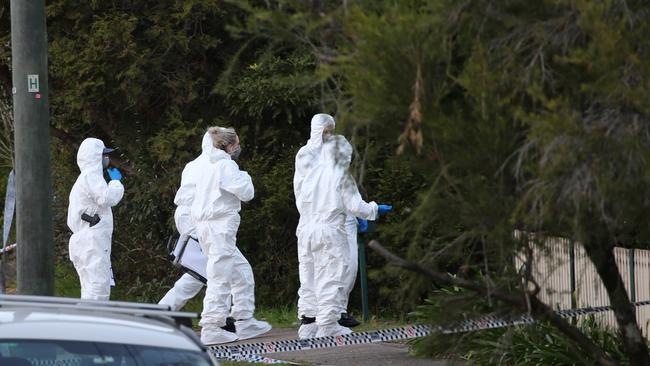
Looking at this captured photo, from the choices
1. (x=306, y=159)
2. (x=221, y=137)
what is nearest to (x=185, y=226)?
(x=221, y=137)

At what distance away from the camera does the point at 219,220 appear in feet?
38.6

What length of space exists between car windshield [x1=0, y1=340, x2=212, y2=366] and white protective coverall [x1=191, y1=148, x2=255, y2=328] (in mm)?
6649

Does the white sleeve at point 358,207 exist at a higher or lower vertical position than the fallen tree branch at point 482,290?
higher

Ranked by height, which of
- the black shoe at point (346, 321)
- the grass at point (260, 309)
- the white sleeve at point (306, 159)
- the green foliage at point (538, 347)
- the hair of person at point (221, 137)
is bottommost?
the grass at point (260, 309)

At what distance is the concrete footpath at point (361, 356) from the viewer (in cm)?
997

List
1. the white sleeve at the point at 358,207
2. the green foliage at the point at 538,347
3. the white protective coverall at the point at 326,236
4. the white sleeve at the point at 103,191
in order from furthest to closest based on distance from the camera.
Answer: the white sleeve at the point at 103,191
the white protective coverall at the point at 326,236
the white sleeve at the point at 358,207
the green foliage at the point at 538,347

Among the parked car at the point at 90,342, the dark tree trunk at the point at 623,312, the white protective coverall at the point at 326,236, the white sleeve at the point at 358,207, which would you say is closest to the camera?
the parked car at the point at 90,342

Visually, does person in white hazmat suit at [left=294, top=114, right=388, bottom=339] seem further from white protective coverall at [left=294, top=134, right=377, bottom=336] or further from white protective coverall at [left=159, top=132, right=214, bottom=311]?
white protective coverall at [left=159, top=132, right=214, bottom=311]

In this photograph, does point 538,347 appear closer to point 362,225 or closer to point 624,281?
point 624,281

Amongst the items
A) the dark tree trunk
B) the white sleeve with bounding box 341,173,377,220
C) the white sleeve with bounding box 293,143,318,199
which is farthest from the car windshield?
the white sleeve with bounding box 293,143,318,199

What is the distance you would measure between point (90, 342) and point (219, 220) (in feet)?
22.4

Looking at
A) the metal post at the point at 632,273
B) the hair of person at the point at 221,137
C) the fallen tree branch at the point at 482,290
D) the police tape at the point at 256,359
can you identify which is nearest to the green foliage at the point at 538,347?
the metal post at the point at 632,273

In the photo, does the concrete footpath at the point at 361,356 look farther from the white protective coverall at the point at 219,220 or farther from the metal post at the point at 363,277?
the metal post at the point at 363,277

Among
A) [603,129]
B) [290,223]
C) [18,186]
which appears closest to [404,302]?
[603,129]
